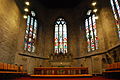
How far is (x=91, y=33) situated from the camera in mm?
13156

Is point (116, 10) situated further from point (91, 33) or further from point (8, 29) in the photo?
point (8, 29)

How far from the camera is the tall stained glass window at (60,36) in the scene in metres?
14.6

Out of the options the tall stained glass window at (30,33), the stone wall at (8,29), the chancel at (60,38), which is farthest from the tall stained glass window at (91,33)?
the stone wall at (8,29)

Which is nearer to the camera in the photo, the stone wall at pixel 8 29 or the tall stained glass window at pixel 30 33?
the stone wall at pixel 8 29

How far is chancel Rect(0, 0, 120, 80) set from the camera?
854cm

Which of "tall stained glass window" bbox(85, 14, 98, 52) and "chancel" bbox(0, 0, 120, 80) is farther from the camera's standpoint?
"tall stained glass window" bbox(85, 14, 98, 52)

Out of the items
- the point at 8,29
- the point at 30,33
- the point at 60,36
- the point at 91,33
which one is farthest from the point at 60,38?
the point at 8,29

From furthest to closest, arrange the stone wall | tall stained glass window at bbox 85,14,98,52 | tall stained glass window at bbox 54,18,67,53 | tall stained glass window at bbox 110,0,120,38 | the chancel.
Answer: tall stained glass window at bbox 54,18,67,53 < tall stained glass window at bbox 85,14,98,52 < tall stained glass window at bbox 110,0,120,38 < the chancel < the stone wall

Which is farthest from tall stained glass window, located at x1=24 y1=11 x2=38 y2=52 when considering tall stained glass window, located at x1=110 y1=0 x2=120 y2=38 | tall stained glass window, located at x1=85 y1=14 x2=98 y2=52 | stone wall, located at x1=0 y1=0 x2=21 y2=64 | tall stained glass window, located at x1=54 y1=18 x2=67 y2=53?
tall stained glass window, located at x1=110 y1=0 x2=120 y2=38

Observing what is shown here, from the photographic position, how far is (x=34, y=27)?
14203 mm

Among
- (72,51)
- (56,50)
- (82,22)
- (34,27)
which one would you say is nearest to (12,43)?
(34,27)

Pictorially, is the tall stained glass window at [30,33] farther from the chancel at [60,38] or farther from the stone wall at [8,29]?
the stone wall at [8,29]

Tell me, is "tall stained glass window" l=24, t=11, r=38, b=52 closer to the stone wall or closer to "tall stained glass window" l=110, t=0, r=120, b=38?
the stone wall

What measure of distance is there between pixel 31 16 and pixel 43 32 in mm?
2781
